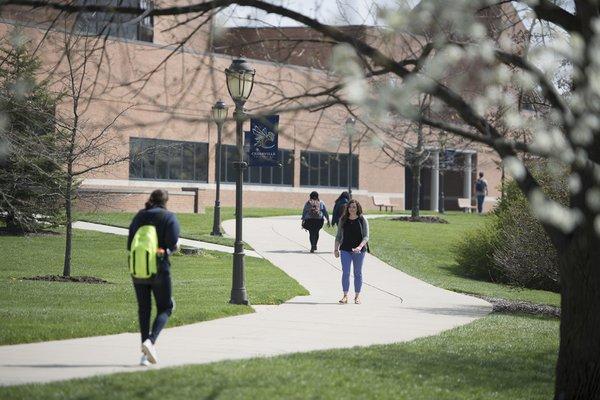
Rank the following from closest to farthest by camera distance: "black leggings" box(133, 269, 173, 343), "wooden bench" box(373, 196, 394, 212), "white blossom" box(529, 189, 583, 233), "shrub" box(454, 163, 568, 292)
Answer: "white blossom" box(529, 189, 583, 233) → "black leggings" box(133, 269, 173, 343) → "shrub" box(454, 163, 568, 292) → "wooden bench" box(373, 196, 394, 212)

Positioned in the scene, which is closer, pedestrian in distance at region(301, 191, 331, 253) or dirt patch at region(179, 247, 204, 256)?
dirt patch at region(179, 247, 204, 256)

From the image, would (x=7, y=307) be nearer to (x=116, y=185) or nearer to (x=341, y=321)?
(x=341, y=321)

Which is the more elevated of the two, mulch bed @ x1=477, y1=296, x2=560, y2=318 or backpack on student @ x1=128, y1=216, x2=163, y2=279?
backpack on student @ x1=128, y1=216, x2=163, y2=279

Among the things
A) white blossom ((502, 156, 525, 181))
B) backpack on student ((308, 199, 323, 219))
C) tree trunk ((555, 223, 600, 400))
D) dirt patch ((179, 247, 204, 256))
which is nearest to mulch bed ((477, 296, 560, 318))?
backpack on student ((308, 199, 323, 219))

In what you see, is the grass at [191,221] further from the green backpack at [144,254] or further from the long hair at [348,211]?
the green backpack at [144,254]

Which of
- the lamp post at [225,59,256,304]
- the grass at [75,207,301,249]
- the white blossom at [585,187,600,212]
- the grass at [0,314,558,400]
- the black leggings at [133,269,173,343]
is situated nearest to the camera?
the white blossom at [585,187,600,212]

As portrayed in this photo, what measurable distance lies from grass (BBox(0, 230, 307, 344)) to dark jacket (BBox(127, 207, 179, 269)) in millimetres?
2377

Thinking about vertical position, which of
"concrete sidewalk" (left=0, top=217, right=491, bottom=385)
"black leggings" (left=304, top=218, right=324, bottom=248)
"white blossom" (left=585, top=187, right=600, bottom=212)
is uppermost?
"white blossom" (left=585, top=187, right=600, bottom=212)

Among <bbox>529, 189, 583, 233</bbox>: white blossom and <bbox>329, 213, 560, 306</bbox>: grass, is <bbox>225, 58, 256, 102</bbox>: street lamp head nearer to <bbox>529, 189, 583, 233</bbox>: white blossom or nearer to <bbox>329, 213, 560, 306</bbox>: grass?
<bbox>529, 189, 583, 233</bbox>: white blossom

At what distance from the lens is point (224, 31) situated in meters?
9.52

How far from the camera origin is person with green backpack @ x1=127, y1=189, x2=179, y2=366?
11117 mm

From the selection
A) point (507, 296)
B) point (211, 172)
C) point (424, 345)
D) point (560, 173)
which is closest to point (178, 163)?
point (211, 172)

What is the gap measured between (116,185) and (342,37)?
134ft

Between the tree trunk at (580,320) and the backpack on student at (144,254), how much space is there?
13.2 feet
